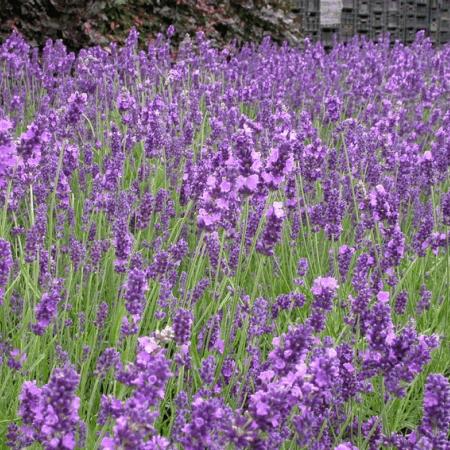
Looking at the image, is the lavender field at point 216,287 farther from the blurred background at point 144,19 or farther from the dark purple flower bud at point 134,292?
the blurred background at point 144,19

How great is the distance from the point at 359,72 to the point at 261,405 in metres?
4.84

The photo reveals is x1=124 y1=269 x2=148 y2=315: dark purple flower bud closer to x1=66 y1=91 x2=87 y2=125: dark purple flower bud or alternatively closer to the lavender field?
the lavender field

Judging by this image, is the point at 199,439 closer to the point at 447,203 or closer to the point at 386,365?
the point at 386,365

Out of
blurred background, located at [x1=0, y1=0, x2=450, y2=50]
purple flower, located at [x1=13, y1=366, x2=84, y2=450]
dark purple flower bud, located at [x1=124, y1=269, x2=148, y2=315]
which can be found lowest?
purple flower, located at [x1=13, y1=366, x2=84, y2=450]

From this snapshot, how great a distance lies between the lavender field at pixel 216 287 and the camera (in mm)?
1575

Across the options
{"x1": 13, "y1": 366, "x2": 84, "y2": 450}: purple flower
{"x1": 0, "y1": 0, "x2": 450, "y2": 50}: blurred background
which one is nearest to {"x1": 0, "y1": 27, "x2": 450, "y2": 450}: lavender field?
{"x1": 13, "y1": 366, "x2": 84, "y2": 450}: purple flower

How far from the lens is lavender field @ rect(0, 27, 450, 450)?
1.58 meters

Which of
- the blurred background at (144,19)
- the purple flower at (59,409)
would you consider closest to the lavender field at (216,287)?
the purple flower at (59,409)

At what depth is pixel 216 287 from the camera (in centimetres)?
258

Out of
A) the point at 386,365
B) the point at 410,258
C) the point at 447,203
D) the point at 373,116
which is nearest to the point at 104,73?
the point at 373,116

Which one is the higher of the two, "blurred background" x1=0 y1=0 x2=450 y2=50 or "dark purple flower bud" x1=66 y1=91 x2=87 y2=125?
"blurred background" x1=0 y1=0 x2=450 y2=50

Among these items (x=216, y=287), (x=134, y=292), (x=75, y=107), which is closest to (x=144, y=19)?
(x=75, y=107)

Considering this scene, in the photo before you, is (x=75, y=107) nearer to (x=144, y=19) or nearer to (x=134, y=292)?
(x=134, y=292)

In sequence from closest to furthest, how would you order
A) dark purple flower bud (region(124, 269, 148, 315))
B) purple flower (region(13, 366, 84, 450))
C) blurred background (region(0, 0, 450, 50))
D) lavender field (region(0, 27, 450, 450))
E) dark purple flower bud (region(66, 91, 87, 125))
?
purple flower (region(13, 366, 84, 450)) → lavender field (region(0, 27, 450, 450)) → dark purple flower bud (region(124, 269, 148, 315)) → dark purple flower bud (region(66, 91, 87, 125)) → blurred background (region(0, 0, 450, 50))
